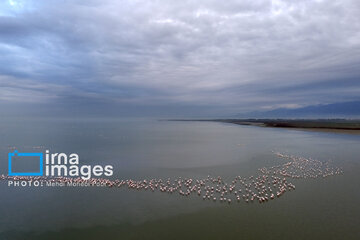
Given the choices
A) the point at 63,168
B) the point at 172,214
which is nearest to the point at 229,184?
the point at 172,214

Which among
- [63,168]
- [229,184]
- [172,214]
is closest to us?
[172,214]

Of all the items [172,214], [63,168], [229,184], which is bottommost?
[172,214]

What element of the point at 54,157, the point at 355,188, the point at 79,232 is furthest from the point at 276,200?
the point at 54,157

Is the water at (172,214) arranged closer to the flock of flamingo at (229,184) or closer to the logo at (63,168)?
the flock of flamingo at (229,184)

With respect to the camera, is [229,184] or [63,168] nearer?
[229,184]

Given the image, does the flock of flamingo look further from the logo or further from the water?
the logo

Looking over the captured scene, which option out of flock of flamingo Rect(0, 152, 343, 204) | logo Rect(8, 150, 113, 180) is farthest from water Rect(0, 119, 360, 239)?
logo Rect(8, 150, 113, 180)

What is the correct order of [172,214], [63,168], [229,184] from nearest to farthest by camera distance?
[172,214] → [229,184] → [63,168]

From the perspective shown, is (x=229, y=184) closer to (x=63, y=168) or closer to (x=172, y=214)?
(x=172, y=214)

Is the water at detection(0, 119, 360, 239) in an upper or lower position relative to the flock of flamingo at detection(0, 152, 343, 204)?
lower
